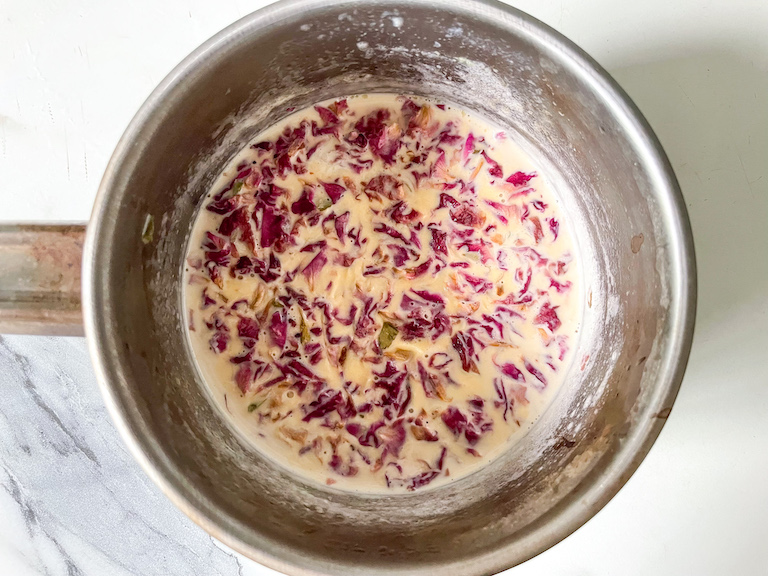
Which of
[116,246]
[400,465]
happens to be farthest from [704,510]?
[116,246]

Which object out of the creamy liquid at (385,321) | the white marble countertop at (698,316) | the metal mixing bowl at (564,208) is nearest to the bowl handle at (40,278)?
the metal mixing bowl at (564,208)

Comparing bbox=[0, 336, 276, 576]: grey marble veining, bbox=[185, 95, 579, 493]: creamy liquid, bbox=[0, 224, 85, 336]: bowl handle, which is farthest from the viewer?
bbox=[0, 336, 276, 576]: grey marble veining

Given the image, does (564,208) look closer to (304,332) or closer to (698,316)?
(698,316)

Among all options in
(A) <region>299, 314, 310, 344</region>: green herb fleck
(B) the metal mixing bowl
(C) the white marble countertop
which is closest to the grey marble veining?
(C) the white marble countertop

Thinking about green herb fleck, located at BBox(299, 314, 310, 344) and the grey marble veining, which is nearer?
green herb fleck, located at BBox(299, 314, 310, 344)

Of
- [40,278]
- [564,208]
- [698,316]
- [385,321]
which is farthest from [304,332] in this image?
[698,316]

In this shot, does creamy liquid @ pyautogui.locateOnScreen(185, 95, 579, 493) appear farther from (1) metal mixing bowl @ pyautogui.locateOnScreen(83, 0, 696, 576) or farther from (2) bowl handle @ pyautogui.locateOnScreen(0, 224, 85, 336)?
(2) bowl handle @ pyautogui.locateOnScreen(0, 224, 85, 336)
